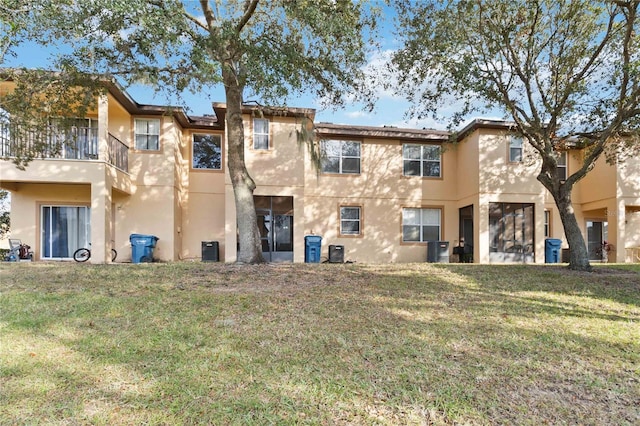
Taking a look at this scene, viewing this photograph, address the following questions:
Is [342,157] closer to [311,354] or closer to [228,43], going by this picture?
[228,43]

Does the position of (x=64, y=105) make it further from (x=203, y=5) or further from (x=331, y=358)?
(x=331, y=358)

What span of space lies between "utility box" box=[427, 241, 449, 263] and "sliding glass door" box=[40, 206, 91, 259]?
13.3 m

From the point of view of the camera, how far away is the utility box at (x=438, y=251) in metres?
14.9

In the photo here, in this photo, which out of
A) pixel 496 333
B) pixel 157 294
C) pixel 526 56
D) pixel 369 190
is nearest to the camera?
pixel 496 333

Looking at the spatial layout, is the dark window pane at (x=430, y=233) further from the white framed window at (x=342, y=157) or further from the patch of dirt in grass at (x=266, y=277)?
the patch of dirt in grass at (x=266, y=277)


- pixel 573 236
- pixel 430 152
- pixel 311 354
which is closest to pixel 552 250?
pixel 573 236

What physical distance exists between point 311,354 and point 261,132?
11450mm

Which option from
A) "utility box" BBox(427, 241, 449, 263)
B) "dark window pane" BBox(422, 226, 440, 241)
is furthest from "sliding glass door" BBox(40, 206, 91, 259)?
"dark window pane" BBox(422, 226, 440, 241)

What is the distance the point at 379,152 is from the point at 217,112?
275 inches

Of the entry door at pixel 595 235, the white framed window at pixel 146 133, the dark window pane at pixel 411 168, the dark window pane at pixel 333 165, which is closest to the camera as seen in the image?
the white framed window at pixel 146 133

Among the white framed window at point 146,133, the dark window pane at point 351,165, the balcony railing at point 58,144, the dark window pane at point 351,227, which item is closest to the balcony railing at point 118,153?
the balcony railing at point 58,144

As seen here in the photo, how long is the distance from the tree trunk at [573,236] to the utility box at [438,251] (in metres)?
5.19

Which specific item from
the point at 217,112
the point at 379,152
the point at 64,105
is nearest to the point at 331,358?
the point at 64,105

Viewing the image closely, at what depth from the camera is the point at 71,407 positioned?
2.69 meters
